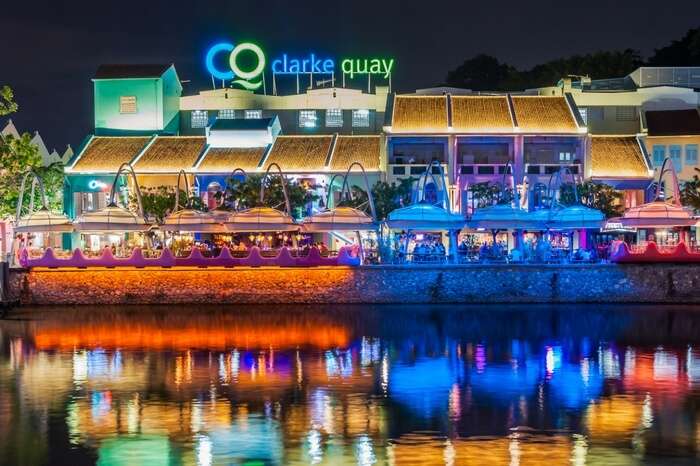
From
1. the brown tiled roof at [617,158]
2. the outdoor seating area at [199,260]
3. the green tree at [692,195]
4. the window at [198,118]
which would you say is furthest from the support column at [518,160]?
the window at [198,118]

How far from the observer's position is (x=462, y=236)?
7000cm

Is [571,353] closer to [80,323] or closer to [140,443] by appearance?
[140,443]

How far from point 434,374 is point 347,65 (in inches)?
1876

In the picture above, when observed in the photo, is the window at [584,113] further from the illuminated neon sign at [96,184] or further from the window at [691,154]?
the illuminated neon sign at [96,184]

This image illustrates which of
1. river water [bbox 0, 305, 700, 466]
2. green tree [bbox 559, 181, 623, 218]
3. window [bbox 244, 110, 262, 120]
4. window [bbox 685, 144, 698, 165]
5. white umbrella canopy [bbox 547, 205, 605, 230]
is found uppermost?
window [bbox 244, 110, 262, 120]

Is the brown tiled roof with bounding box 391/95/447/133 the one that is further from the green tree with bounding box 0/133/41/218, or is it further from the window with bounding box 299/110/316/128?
the green tree with bounding box 0/133/41/218

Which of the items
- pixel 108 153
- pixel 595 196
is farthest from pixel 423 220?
pixel 108 153

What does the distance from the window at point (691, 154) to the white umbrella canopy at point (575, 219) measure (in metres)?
17.4

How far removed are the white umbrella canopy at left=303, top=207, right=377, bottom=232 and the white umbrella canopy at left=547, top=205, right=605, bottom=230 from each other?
29.3 ft

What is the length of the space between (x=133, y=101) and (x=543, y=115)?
26.8m

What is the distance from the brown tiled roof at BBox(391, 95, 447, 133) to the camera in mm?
69125

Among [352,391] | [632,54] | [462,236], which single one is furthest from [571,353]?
[632,54]

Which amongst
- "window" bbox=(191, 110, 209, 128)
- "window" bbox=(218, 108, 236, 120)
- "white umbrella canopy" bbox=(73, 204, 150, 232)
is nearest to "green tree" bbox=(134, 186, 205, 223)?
"white umbrella canopy" bbox=(73, 204, 150, 232)

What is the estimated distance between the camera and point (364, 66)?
78.0 m
